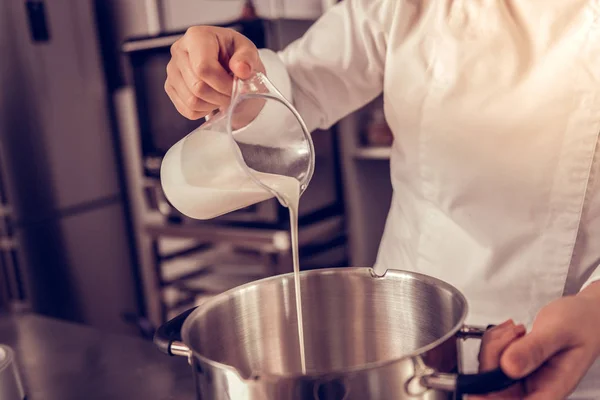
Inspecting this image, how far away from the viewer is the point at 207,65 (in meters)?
0.58

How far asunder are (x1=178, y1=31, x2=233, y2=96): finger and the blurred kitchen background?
2.95 feet

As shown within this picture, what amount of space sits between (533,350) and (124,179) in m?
1.87

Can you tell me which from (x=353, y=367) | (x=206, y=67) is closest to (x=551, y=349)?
(x=353, y=367)

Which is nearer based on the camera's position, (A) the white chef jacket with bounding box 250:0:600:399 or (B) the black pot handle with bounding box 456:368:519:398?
(B) the black pot handle with bounding box 456:368:519:398

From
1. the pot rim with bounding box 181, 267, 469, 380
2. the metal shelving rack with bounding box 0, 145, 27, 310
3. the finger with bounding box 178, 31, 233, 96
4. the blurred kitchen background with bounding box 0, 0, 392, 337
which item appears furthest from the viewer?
the metal shelving rack with bounding box 0, 145, 27, 310

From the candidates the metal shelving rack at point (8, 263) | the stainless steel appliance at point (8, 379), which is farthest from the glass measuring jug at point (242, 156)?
the metal shelving rack at point (8, 263)

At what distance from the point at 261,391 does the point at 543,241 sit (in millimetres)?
419

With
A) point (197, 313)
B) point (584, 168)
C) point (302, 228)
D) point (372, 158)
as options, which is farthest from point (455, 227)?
point (372, 158)

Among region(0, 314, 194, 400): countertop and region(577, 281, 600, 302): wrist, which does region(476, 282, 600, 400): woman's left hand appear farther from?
region(0, 314, 194, 400): countertop

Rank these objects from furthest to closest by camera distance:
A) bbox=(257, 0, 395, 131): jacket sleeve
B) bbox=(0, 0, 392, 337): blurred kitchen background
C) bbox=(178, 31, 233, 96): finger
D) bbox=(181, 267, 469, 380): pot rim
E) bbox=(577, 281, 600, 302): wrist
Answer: bbox=(0, 0, 392, 337): blurred kitchen background → bbox=(257, 0, 395, 131): jacket sleeve → bbox=(178, 31, 233, 96): finger → bbox=(577, 281, 600, 302): wrist → bbox=(181, 267, 469, 380): pot rim

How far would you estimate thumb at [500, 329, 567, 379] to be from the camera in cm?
37

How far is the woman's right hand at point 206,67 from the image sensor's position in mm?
588

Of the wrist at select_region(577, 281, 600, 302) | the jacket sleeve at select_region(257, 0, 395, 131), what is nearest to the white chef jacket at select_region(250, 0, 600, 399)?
the jacket sleeve at select_region(257, 0, 395, 131)

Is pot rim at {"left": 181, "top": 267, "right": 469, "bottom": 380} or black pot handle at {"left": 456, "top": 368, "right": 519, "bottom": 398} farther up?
pot rim at {"left": 181, "top": 267, "right": 469, "bottom": 380}
